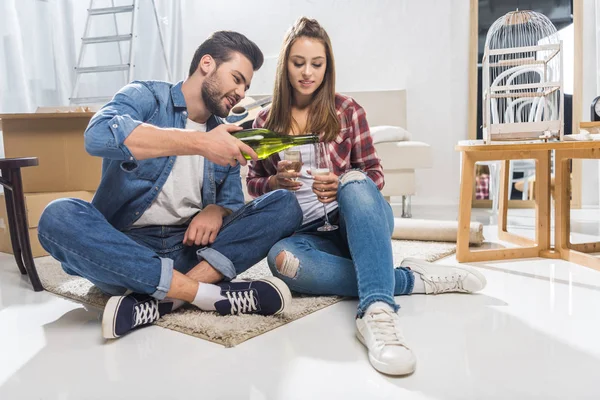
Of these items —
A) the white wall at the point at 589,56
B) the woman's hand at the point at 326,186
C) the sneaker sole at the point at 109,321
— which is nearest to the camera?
the sneaker sole at the point at 109,321

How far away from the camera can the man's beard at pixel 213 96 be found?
1.45m

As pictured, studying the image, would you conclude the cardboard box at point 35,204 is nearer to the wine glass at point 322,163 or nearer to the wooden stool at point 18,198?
the wooden stool at point 18,198

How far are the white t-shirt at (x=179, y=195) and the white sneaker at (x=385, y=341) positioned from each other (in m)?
0.57

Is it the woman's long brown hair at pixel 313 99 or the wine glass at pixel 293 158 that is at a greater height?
the woman's long brown hair at pixel 313 99

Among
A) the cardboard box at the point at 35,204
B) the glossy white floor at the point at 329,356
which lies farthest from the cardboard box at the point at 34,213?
the glossy white floor at the point at 329,356

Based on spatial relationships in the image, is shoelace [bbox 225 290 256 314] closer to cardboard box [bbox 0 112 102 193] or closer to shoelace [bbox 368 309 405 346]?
shoelace [bbox 368 309 405 346]

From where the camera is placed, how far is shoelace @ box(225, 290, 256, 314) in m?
1.38

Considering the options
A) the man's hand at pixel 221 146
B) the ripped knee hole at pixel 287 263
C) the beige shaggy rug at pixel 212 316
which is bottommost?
the beige shaggy rug at pixel 212 316

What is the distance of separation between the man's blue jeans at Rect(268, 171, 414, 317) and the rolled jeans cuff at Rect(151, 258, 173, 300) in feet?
0.95

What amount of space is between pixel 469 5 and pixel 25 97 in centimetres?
318

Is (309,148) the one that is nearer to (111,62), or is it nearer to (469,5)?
(111,62)

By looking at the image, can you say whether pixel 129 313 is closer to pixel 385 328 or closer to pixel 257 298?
pixel 257 298

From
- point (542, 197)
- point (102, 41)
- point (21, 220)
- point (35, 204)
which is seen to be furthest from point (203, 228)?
point (102, 41)

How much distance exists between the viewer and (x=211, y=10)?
4.61 metres
